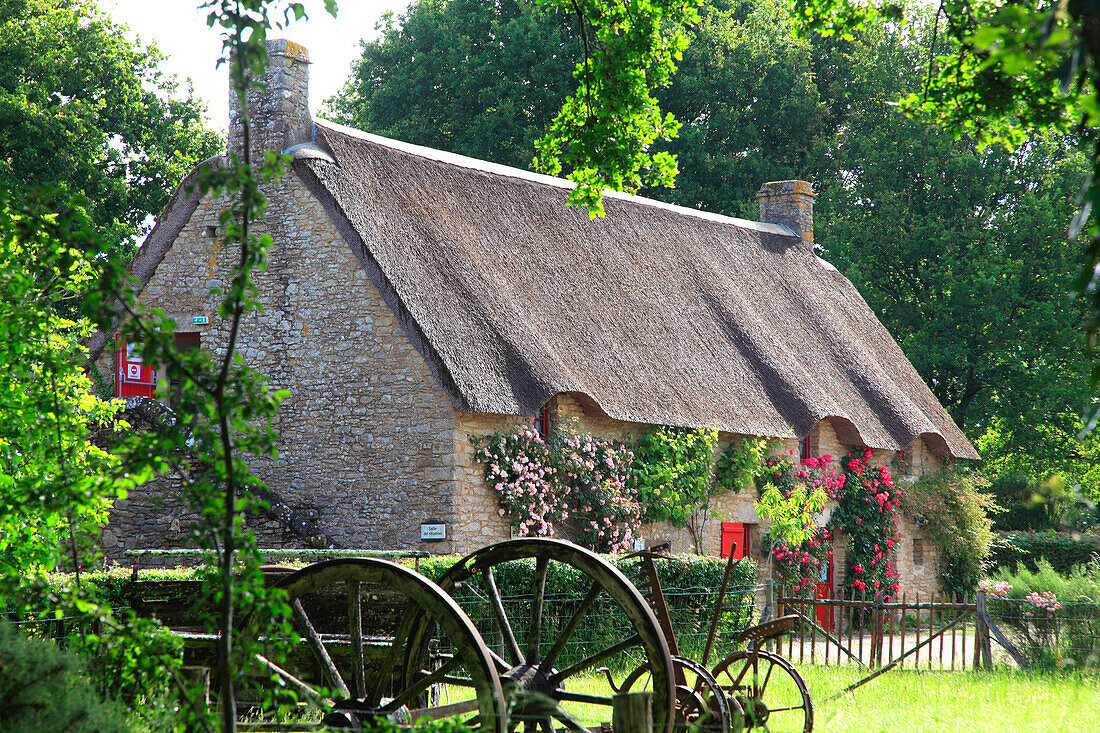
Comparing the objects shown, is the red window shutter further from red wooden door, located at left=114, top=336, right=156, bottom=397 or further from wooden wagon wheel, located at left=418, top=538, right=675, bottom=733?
wooden wagon wheel, located at left=418, top=538, right=675, bottom=733

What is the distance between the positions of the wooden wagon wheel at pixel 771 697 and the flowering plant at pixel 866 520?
8.06 meters

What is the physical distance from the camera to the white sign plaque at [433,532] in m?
11.7

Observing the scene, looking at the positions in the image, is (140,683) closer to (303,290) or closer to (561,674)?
(561,674)

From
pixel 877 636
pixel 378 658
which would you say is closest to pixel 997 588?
pixel 877 636

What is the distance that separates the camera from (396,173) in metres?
14.5

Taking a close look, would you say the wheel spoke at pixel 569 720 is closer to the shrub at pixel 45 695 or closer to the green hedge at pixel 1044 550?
the shrub at pixel 45 695

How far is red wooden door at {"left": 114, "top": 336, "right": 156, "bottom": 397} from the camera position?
44.4 ft

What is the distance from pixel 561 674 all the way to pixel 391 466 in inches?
283

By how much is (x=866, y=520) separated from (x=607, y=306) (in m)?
6.40

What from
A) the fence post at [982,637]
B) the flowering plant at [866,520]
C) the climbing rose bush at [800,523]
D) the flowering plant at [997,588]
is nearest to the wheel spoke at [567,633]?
the fence post at [982,637]

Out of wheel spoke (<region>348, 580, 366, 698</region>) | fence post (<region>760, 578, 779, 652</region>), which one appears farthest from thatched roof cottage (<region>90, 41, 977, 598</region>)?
wheel spoke (<region>348, 580, 366, 698</region>)

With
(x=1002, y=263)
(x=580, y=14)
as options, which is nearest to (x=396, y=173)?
(x=580, y=14)

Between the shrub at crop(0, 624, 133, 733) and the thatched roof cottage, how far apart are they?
7.53 meters

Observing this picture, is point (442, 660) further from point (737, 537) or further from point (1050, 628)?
point (737, 537)
